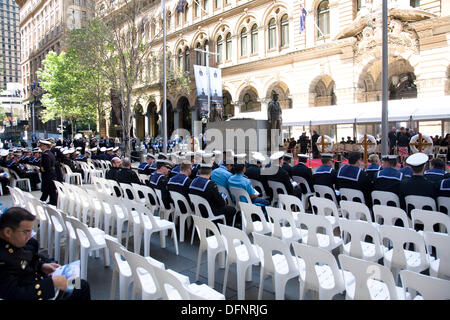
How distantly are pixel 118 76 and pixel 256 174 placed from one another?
617 inches

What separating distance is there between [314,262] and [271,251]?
0.54 m

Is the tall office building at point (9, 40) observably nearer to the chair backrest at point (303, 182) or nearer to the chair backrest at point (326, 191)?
the chair backrest at point (303, 182)

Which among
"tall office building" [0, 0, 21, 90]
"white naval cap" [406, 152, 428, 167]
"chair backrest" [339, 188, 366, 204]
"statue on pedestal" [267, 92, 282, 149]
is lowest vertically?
Answer: "chair backrest" [339, 188, 366, 204]

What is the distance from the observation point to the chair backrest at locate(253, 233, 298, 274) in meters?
3.30

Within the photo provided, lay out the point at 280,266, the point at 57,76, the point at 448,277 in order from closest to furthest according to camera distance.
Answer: the point at 448,277, the point at 280,266, the point at 57,76

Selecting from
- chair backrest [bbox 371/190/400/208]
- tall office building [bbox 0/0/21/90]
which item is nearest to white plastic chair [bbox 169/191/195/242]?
chair backrest [bbox 371/190/400/208]

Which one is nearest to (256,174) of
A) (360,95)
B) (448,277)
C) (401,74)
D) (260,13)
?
(448,277)

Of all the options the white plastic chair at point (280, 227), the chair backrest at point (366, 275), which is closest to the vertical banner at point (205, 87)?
the white plastic chair at point (280, 227)

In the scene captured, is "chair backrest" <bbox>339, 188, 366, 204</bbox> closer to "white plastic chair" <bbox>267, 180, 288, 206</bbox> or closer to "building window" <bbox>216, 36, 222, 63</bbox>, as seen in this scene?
"white plastic chair" <bbox>267, 180, 288, 206</bbox>

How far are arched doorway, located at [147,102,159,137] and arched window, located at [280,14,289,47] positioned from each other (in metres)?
21.8

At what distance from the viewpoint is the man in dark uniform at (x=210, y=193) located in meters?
6.01

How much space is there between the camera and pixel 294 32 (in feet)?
85.9

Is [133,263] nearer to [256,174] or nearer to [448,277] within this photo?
[448,277]

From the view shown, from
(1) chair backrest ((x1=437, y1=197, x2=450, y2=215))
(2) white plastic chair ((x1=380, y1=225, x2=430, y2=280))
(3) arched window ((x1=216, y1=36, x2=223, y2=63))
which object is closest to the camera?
(2) white plastic chair ((x1=380, y1=225, x2=430, y2=280))
